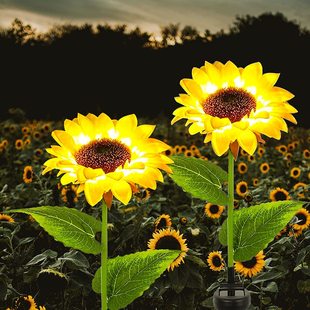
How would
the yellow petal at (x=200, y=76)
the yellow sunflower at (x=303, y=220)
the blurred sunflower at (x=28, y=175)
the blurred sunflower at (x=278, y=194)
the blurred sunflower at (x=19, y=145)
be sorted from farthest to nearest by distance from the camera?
the blurred sunflower at (x=19, y=145) < the blurred sunflower at (x=28, y=175) < the blurred sunflower at (x=278, y=194) < the yellow sunflower at (x=303, y=220) < the yellow petal at (x=200, y=76)

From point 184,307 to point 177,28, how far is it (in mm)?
14128

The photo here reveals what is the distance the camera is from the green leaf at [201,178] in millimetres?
1235

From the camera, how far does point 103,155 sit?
3.80 ft

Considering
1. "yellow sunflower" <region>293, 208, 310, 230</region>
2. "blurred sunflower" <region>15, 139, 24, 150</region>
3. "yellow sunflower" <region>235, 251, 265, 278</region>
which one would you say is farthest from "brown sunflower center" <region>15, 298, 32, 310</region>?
"blurred sunflower" <region>15, 139, 24, 150</region>

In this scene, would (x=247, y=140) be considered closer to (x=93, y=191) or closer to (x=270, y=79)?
(x=270, y=79)

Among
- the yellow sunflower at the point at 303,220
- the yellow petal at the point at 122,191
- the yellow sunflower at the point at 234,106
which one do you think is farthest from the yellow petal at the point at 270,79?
the yellow sunflower at the point at 303,220

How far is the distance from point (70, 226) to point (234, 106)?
0.38 meters

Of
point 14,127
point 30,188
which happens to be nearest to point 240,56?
point 14,127

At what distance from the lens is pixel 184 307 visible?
89.4 inches

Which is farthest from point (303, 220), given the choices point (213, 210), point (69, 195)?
point (69, 195)

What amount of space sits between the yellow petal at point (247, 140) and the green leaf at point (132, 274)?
240 millimetres

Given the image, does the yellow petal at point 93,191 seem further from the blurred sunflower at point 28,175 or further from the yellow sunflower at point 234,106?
the blurred sunflower at point 28,175

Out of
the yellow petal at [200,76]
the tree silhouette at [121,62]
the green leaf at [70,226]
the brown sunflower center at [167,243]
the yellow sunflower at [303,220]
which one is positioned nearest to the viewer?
the green leaf at [70,226]

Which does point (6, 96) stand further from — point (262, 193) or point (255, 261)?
point (255, 261)
